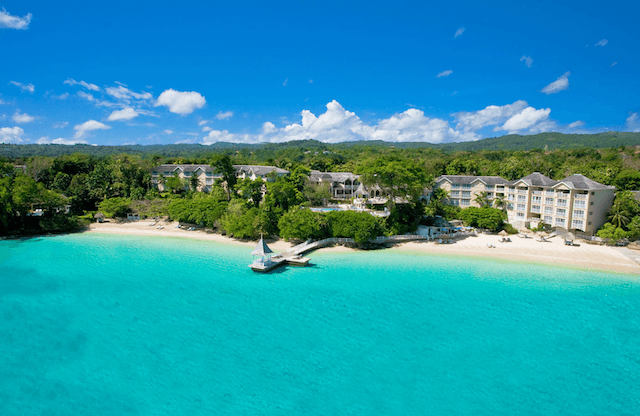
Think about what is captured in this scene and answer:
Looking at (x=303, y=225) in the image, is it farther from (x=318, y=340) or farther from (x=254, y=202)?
(x=318, y=340)

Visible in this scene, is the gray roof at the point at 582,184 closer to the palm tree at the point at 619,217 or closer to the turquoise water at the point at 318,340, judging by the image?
the palm tree at the point at 619,217

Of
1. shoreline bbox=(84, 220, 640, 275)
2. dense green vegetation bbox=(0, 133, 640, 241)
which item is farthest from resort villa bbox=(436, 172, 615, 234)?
shoreline bbox=(84, 220, 640, 275)

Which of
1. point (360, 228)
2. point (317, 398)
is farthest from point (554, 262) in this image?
point (317, 398)

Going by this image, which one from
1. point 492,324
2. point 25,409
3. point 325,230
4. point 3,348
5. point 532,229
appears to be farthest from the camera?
point 532,229

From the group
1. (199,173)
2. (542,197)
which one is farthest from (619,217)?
(199,173)

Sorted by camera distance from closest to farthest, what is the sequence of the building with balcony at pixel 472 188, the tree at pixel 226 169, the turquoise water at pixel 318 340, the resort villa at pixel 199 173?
the turquoise water at pixel 318 340, the building with balcony at pixel 472 188, the tree at pixel 226 169, the resort villa at pixel 199 173

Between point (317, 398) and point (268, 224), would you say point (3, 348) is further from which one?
point (268, 224)

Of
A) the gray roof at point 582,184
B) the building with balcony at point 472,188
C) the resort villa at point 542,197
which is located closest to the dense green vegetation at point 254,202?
the resort villa at point 542,197
